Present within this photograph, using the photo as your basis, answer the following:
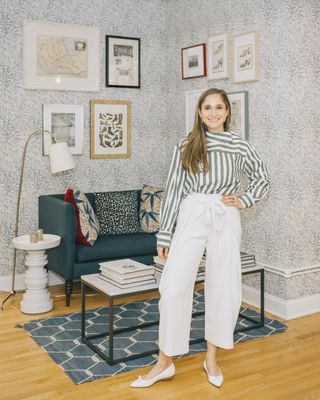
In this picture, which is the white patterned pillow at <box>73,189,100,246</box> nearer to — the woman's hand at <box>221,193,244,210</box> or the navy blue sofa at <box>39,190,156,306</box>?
the navy blue sofa at <box>39,190,156,306</box>

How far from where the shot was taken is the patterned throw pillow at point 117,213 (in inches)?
190

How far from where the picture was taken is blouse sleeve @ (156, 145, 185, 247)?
2795mm

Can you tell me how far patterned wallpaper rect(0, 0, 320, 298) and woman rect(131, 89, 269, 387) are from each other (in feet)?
4.19

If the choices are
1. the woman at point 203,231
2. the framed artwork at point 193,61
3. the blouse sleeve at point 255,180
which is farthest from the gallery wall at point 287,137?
the woman at point 203,231

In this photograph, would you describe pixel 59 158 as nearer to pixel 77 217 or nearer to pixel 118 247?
pixel 77 217

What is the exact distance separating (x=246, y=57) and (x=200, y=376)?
8.22 ft

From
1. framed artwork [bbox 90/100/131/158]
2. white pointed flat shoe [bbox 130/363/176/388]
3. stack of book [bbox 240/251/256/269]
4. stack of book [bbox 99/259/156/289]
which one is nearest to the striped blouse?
stack of book [bbox 99/259/156/289]

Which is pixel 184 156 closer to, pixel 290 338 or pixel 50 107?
pixel 290 338

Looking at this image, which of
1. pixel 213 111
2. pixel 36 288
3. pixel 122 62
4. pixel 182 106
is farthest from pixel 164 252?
pixel 122 62

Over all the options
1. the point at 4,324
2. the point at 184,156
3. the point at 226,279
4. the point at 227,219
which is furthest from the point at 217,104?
the point at 4,324

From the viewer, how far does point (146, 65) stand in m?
5.32

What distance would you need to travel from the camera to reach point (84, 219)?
436 centimetres

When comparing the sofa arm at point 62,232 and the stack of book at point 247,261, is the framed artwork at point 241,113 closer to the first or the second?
the stack of book at point 247,261

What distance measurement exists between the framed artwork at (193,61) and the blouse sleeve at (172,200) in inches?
87.7
